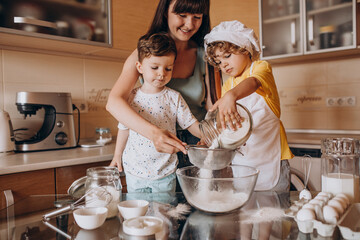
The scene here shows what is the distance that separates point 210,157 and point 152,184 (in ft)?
1.49

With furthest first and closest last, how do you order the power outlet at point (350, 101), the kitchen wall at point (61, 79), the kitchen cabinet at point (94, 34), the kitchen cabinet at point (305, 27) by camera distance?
the power outlet at point (350, 101)
the kitchen cabinet at point (305, 27)
the kitchen wall at point (61, 79)
the kitchen cabinet at point (94, 34)

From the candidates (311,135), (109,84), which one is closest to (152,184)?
(109,84)

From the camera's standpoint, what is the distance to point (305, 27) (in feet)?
6.90

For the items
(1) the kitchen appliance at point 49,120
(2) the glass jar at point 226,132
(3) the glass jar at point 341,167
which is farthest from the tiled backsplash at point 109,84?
(3) the glass jar at point 341,167

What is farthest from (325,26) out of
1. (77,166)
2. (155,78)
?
(77,166)

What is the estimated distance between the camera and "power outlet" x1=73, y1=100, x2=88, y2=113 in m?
2.11

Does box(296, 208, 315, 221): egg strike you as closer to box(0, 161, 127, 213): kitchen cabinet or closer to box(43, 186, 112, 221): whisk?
box(43, 186, 112, 221): whisk

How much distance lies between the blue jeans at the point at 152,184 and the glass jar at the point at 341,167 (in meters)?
0.57

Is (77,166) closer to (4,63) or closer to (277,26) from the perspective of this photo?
(4,63)

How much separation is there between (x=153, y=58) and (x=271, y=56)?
136 centimetres

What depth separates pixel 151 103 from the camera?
1.25 metres

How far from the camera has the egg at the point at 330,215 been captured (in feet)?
1.98

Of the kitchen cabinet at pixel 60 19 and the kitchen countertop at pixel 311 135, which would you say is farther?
the kitchen countertop at pixel 311 135

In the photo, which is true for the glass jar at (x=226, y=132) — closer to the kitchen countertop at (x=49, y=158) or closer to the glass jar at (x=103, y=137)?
the kitchen countertop at (x=49, y=158)
